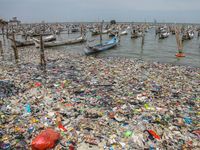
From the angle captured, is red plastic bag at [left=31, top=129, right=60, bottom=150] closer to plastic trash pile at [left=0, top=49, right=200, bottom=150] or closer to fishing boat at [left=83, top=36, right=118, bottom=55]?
plastic trash pile at [left=0, top=49, right=200, bottom=150]

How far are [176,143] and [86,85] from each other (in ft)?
15.3

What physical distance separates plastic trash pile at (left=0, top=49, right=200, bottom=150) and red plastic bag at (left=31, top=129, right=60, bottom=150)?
3cm

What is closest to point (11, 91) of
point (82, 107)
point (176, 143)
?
point (82, 107)

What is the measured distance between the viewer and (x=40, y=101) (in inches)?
205

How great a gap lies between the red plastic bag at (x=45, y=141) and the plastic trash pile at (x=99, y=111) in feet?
0.11

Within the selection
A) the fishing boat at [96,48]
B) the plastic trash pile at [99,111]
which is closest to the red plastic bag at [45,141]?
the plastic trash pile at [99,111]

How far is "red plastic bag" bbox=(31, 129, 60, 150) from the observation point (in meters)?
3.07

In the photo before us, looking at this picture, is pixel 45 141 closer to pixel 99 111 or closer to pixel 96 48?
pixel 99 111

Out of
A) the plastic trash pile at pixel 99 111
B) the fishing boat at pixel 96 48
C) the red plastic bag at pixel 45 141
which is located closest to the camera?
the red plastic bag at pixel 45 141

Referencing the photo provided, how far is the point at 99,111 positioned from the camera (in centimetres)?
492

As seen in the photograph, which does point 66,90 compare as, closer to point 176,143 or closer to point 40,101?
point 40,101

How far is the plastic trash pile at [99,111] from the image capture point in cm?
356

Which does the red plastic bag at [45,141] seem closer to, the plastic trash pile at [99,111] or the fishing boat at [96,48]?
the plastic trash pile at [99,111]

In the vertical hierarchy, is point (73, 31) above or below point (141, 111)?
above
